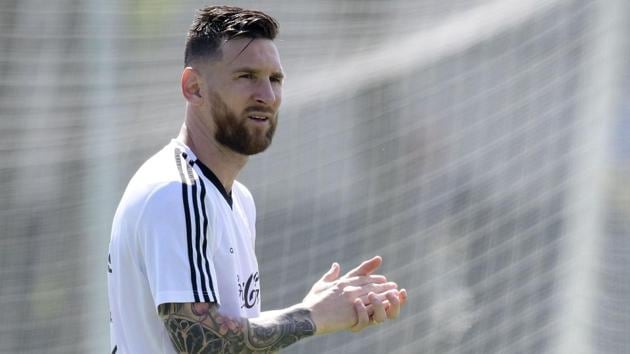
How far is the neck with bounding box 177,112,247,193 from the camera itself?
2.46 meters

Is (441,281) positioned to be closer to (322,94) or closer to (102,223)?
(322,94)

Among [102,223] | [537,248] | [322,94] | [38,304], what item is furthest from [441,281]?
[38,304]

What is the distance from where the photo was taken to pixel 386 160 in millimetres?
4012

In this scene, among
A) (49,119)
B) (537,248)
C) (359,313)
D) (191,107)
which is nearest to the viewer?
(359,313)

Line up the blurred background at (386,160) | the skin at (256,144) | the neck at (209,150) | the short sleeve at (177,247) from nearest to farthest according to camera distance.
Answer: the short sleeve at (177,247)
the skin at (256,144)
the neck at (209,150)
the blurred background at (386,160)

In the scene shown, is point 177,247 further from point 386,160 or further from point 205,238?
point 386,160

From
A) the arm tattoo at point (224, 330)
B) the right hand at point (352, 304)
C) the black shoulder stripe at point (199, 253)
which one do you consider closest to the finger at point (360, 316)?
the right hand at point (352, 304)

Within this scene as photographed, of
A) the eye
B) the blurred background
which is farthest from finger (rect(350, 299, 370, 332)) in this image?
the blurred background

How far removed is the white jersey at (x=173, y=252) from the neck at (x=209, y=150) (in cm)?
3

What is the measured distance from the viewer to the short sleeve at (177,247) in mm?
2162

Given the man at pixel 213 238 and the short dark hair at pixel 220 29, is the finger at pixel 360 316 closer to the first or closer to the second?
the man at pixel 213 238

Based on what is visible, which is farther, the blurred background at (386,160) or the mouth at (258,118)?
the blurred background at (386,160)

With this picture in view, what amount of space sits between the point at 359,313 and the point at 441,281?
5.39 feet

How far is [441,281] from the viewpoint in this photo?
3947mm
